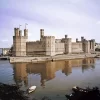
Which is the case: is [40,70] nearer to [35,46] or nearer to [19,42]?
[19,42]

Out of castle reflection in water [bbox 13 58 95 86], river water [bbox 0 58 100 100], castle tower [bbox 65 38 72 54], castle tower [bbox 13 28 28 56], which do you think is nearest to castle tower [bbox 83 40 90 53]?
castle tower [bbox 65 38 72 54]

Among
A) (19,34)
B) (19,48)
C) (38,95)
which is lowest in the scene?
(38,95)

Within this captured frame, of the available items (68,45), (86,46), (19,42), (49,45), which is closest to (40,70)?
(19,42)

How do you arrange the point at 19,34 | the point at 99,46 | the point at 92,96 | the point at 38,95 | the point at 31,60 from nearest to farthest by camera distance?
the point at 92,96, the point at 38,95, the point at 31,60, the point at 19,34, the point at 99,46

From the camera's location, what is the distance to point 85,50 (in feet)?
178

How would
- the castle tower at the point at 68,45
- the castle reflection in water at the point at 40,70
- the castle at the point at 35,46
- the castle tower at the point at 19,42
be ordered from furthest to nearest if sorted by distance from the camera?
the castle tower at the point at 68,45, the castle at the point at 35,46, the castle tower at the point at 19,42, the castle reflection in water at the point at 40,70

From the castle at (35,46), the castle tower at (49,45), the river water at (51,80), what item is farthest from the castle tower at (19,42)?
the river water at (51,80)

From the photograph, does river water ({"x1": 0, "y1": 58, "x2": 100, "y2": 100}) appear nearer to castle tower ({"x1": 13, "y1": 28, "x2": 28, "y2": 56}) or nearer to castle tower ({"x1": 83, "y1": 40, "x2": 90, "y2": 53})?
castle tower ({"x1": 13, "y1": 28, "x2": 28, "y2": 56})

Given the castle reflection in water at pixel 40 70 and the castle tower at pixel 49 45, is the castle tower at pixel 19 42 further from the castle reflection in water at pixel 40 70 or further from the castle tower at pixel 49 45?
the castle reflection in water at pixel 40 70

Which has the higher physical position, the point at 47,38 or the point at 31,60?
the point at 47,38

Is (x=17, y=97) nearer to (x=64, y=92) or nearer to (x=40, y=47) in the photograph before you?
(x=64, y=92)

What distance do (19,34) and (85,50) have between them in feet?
72.1

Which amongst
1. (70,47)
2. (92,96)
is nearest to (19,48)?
(70,47)

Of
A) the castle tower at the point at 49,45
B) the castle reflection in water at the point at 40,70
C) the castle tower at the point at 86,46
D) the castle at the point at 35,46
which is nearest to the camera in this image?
the castle reflection in water at the point at 40,70
